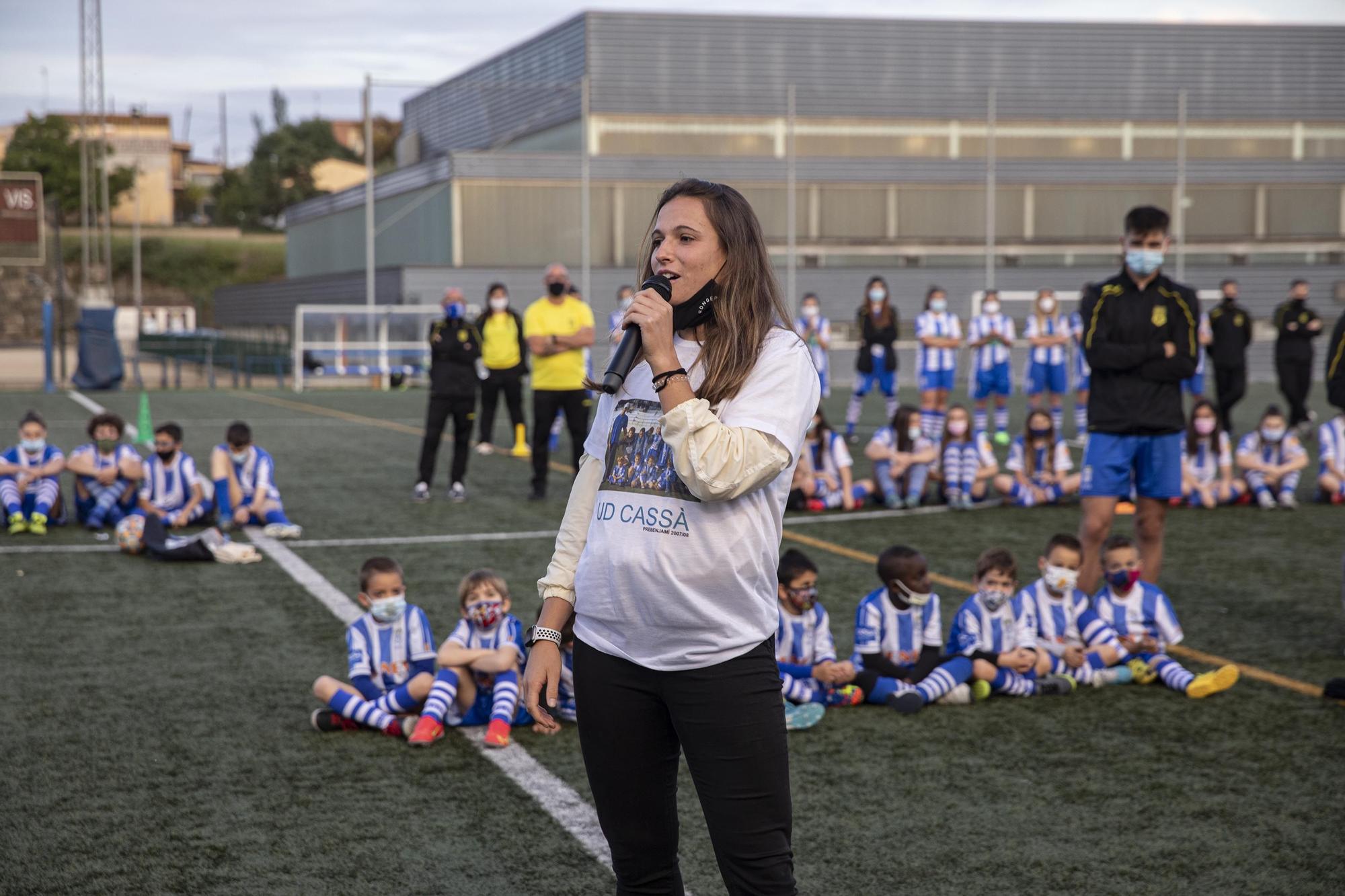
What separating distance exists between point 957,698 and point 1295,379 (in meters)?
13.7

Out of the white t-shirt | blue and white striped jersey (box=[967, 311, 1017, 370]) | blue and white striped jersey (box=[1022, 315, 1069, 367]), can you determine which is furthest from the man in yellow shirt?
the white t-shirt

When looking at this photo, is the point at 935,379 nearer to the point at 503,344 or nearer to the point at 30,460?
the point at 503,344

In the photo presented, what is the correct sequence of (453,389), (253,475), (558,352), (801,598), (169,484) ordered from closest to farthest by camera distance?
(801,598) < (169,484) < (253,475) < (558,352) < (453,389)

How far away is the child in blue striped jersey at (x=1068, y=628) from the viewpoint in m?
6.34

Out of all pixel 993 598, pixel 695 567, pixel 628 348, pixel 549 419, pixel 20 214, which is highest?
pixel 20 214

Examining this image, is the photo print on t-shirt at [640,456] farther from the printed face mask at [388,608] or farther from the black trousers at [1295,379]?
the black trousers at [1295,379]

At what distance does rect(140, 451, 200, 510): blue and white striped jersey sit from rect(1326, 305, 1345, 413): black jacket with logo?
795 cm

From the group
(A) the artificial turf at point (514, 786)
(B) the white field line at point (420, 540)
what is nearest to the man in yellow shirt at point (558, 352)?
(B) the white field line at point (420, 540)

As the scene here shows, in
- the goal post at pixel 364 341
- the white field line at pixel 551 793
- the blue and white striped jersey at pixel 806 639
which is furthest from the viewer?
the goal post at pixel 364 341

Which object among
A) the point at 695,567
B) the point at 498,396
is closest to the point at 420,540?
the point at 498,396

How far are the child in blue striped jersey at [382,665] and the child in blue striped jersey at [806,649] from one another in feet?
4.96

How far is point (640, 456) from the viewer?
2689 mm

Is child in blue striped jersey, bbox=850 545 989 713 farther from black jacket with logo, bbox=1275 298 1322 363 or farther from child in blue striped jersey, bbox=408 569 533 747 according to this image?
black jacket with logo, bbox=1275 298 1322 363

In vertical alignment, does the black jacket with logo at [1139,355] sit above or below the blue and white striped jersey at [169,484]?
above
